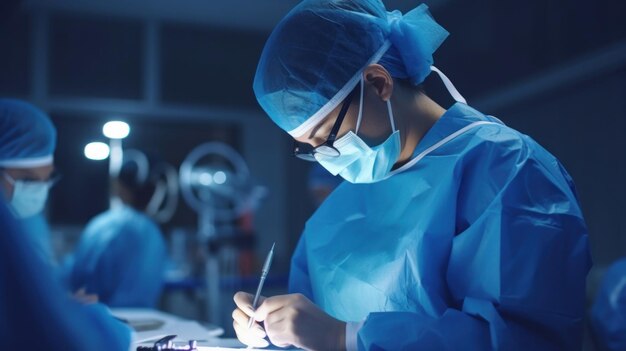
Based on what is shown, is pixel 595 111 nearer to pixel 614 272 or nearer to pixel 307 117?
pixel 614 272

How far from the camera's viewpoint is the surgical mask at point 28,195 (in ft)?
4.96

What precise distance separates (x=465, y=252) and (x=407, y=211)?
0.55 ft

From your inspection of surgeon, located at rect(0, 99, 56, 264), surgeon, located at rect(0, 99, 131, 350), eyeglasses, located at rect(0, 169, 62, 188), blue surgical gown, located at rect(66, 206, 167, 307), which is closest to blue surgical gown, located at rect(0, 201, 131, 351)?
surgeon, located at rect(0, 99, 131, 350)

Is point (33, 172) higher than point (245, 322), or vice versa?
point (33, 172)

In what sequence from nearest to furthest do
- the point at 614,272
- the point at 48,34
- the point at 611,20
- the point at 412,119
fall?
1. the point at 412,119
2. the point at 614,272
3. the point at 611,20
4. the point at 48,34

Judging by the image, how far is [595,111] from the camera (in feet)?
8.90

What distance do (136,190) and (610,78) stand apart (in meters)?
2.17

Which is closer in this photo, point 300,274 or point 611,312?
point 300,274

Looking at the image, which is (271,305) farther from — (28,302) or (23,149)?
(23,149)

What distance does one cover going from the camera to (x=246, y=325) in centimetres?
104

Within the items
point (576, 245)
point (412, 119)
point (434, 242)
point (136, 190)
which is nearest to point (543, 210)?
point (576, 245)

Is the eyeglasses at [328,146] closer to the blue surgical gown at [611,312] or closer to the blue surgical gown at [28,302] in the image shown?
the blue surgical gown at [28,302]

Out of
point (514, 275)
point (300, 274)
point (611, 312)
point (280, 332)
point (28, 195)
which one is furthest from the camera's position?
point (611, 312)

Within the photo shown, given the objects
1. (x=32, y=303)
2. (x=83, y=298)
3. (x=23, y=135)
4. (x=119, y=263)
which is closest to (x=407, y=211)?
(x=83, y=298)
